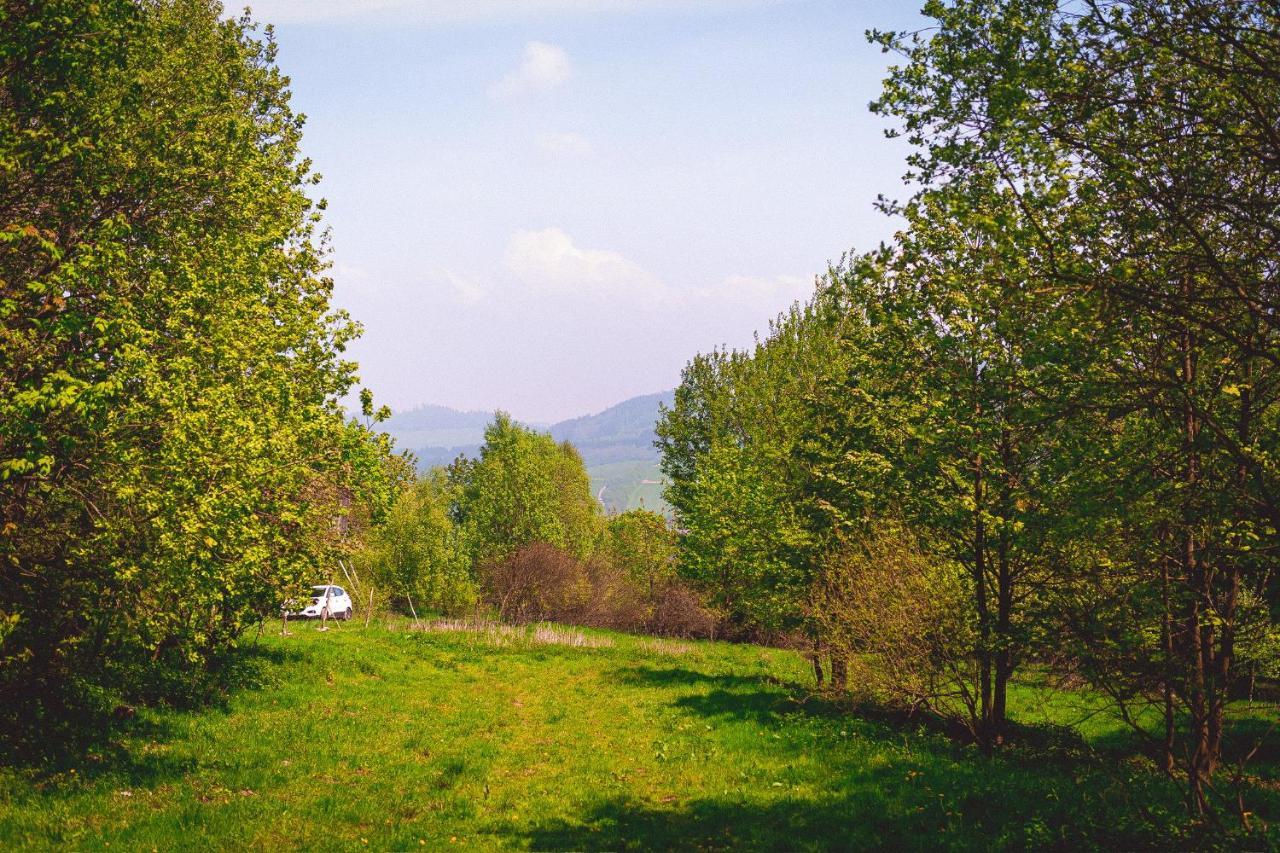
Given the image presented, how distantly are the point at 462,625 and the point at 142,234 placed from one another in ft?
91.7

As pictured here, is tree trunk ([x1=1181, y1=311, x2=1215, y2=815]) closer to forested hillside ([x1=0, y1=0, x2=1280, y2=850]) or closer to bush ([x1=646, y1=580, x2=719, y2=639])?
forested hillside ([x1=0, y1=0, x2=1280, y2=850])

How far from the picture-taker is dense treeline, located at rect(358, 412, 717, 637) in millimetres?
51125

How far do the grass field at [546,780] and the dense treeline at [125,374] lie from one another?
262 centimetres

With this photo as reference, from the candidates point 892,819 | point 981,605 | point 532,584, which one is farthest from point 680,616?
point 892,819

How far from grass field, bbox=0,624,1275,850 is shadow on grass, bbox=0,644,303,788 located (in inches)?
3.1

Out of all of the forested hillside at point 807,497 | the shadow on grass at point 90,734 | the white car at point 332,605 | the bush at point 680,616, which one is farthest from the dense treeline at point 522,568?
the shadow on grass at point 90,734

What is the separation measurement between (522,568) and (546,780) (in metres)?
36.5

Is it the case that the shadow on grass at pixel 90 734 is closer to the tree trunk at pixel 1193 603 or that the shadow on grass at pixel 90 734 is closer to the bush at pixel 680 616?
the tree trunk at pixel 1193 603

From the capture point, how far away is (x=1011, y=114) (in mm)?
7867

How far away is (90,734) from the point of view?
14.4m

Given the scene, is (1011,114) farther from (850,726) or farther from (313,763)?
(313,763)

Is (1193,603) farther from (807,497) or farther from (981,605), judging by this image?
(807,497)

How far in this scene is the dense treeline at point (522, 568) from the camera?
5112 centimetres

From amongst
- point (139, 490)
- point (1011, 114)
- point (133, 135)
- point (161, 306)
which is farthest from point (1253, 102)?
point (133, 135)
